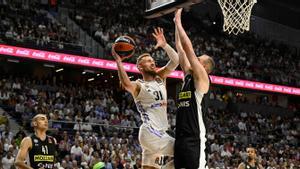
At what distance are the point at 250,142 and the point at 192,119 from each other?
19223mm

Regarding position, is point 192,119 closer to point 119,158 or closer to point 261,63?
point 119,158

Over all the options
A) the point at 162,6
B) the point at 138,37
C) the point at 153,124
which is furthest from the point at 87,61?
the point at 153,124

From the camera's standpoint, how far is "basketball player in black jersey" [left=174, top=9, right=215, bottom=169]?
5.53 m

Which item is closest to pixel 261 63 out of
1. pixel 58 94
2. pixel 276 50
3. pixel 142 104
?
pixel 276 50

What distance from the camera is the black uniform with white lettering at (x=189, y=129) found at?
5527 mm

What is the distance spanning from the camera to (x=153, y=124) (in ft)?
20.3

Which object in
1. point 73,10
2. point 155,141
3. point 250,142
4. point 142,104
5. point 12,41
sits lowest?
point 250,142

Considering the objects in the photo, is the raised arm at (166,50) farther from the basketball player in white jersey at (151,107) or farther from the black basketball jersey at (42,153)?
the black basketball jersey at (42,153)

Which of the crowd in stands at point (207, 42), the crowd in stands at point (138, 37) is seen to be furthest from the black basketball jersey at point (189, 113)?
the crowd in stands at point (207, 42)

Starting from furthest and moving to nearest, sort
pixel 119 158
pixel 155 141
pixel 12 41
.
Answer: pixel 12 41, pixel 119 158, pixel 155 141

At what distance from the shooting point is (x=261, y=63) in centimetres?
2972

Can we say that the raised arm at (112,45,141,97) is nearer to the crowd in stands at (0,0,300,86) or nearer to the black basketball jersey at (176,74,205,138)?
the black basketball jersey at (176,74,205,138)

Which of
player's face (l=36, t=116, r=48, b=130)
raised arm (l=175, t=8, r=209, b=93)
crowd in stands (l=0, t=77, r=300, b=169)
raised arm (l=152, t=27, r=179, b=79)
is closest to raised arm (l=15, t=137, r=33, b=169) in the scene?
player's face (l=36, t=116, r=48, b=130)

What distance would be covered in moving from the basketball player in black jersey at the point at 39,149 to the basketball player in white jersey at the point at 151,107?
1.43 m
